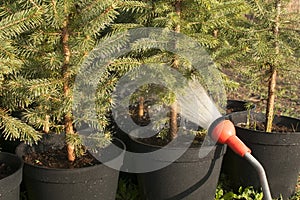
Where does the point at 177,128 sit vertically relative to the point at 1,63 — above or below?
below

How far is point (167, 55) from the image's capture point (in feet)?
9.45

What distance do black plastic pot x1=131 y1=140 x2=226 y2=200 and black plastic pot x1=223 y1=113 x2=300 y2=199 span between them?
399mm

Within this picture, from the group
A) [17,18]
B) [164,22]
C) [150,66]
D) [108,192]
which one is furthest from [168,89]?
[17,18]

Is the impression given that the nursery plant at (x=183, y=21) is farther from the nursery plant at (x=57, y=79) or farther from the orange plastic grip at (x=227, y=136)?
the orange plastic grip at (x=227, y=136)

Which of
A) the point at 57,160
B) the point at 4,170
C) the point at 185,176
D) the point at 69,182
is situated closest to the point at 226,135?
the point at 185,176

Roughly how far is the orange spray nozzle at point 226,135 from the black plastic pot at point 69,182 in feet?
2.26

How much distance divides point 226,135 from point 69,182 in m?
0.99

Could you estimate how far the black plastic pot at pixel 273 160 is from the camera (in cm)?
314

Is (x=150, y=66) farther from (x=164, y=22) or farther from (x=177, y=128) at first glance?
(x=177, y=128)

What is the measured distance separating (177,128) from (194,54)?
616 mm

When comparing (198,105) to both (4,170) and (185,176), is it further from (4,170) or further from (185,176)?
(4,170)

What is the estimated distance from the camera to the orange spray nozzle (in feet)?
8.29

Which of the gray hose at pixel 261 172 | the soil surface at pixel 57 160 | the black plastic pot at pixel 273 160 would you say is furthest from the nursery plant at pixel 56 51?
the black plastic pot at pixel 273 160

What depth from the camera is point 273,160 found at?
320 cm
